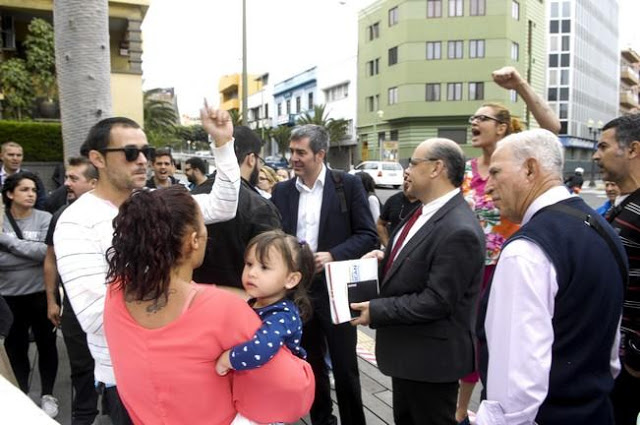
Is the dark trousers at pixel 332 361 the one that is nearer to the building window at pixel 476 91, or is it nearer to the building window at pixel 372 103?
the building window at pixel 476 91

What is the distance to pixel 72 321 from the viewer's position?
292 cm

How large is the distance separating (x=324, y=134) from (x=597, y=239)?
2.29 meters

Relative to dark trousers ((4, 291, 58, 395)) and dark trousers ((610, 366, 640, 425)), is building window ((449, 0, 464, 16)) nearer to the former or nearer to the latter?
dark trousers ((4, 291, 58, 395))

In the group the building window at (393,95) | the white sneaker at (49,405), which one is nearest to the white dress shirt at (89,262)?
the white sneaker at (49,405)

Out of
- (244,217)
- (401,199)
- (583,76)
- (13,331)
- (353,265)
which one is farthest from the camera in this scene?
(583,76)

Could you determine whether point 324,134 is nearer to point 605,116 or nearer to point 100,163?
point 100,163

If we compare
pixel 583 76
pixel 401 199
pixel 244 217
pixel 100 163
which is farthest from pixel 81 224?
pixel 583 76

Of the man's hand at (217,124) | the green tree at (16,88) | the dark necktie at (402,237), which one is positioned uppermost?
the green tree at (16,88)

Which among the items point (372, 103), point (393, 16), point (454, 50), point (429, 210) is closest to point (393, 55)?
point (393, 16)

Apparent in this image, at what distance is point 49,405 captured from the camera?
3.80 metres

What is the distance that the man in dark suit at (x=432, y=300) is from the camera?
2.43 meters

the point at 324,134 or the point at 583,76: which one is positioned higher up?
the point at 583,76

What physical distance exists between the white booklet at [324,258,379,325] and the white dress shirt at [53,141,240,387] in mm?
833

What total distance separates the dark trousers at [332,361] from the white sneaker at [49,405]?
198cm
